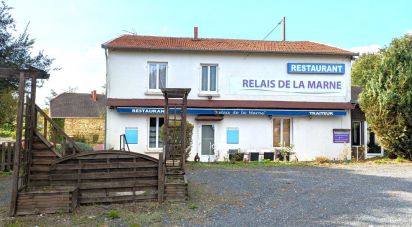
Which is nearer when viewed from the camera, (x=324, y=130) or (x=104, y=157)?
(x=104, y=157)

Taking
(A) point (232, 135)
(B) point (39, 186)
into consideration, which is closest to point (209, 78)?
(A) point (232, 135)

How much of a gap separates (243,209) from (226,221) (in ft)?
3.37

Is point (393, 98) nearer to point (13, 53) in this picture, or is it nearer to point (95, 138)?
point (13, 53)

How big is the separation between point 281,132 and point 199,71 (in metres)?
5.70

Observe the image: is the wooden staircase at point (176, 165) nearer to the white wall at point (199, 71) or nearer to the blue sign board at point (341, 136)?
the white wall at point (199, 71)

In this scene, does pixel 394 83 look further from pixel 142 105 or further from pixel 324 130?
pixel 142 105

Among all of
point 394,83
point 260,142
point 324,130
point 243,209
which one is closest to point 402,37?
point 394,83

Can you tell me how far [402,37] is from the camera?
60.2 feet

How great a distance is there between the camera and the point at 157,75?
1980cm

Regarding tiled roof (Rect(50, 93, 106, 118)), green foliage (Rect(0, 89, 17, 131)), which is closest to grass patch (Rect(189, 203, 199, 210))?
green foliage (Rect(0, 89, 17, 131))

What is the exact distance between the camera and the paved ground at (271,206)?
23.0 ft

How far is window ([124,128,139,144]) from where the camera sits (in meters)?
19.1

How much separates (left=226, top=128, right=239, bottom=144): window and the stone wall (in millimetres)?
20151

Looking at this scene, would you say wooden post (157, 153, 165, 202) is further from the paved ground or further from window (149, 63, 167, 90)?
window (149, 63, 167, 90)
